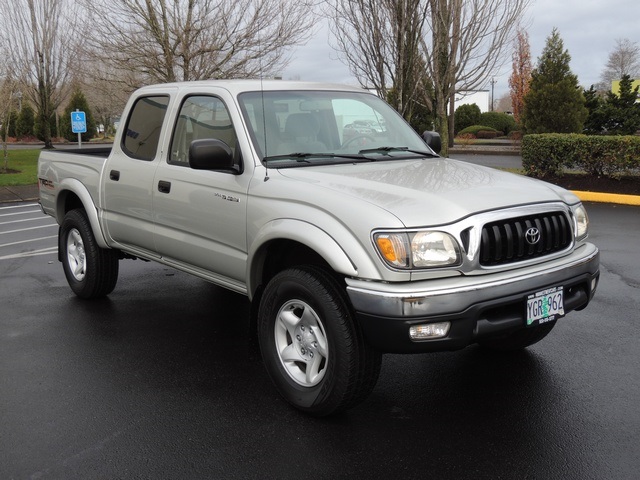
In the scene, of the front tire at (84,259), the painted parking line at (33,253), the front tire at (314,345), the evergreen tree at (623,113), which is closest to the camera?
the front tire at (314,345)

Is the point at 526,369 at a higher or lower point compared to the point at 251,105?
lower

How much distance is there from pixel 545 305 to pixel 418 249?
0.85 meters

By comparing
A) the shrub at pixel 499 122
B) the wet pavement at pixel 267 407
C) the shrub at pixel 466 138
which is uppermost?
the shrub at pixel 499 122

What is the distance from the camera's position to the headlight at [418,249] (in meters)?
3.45

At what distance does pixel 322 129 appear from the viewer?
4.85 meters

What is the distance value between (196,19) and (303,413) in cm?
1443

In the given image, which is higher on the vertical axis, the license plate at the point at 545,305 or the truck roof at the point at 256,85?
the truck roof at the point at 256,85

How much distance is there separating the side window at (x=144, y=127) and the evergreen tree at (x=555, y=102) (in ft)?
56.8

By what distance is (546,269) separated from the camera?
378 cm

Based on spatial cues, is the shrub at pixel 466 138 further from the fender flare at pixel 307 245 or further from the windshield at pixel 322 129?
the fender flare at pixel 307 245

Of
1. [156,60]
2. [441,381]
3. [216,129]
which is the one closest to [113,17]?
[156,60]

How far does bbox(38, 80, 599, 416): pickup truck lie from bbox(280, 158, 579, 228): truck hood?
12mm

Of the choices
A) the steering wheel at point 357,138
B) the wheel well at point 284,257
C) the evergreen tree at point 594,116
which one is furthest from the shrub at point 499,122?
the wheel well at point 284,257

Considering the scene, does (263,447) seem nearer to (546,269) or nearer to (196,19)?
(546,269)
